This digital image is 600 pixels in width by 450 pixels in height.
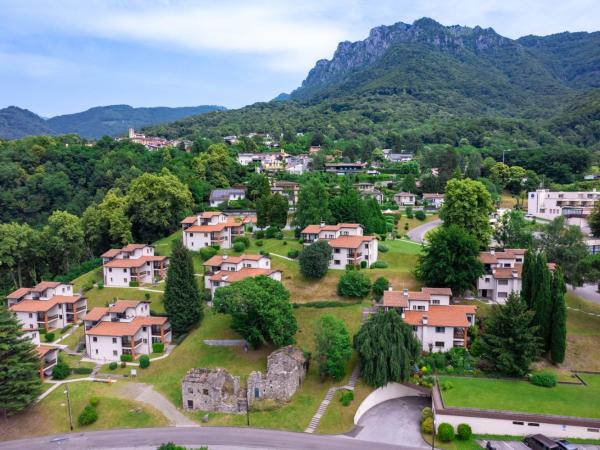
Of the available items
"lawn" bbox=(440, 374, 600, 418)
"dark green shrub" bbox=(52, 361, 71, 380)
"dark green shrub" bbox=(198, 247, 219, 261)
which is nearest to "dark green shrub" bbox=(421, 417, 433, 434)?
"lawn" bbox=(440, 374, 600, 418)

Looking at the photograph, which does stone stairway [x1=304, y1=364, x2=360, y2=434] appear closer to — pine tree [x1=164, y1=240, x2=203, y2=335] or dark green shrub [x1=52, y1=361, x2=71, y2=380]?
pine tree [x1=164, y1=240, x2=203, y2=335]

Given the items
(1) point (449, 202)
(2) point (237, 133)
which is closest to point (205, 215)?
(1) point (449, 202)

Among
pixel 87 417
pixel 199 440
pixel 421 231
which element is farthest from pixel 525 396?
pixel 421 231

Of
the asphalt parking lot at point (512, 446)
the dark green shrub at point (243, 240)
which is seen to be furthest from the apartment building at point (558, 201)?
the asphalt parking lot at point (512, 446)

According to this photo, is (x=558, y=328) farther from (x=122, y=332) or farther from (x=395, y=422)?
(x=122, y=332)

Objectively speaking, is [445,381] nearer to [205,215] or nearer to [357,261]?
[357,261]

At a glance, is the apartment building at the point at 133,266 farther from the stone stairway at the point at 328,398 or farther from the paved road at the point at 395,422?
the paved road at the point at 395,422

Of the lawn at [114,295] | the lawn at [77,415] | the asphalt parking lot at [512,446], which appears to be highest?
the lawn at [114,295]
